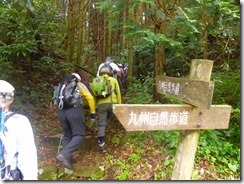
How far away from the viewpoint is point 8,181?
7.86 feet

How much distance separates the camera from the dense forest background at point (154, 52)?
3.99 meters

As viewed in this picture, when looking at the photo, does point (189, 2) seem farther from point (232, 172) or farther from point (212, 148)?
point (232, 172)

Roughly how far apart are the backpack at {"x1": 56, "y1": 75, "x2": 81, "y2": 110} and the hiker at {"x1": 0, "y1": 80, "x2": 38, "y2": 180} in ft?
6.16

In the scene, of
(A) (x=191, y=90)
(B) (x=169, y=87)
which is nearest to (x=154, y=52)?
(B) (x=169, y=87)

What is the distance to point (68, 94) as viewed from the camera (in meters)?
4.28

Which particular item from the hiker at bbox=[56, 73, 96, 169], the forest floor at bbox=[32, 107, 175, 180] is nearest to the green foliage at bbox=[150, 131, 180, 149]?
the forest floor at bbox=[32, 107, 175, 180]

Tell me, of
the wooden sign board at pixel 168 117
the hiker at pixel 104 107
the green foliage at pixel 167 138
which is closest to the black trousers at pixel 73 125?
the hiker at pixel 104 107

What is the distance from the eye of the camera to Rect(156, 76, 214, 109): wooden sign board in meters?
2.52

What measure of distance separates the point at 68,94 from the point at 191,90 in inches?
92.2

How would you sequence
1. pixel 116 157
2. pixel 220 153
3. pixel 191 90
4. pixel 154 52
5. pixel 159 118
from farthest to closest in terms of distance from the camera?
pixel 154 52 → pixel 116 157 → pixel 220 153 → pixel 191 90 → pixel 159 118

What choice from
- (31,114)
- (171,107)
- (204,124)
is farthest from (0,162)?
(31,114)

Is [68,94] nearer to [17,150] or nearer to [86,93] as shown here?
[86,93]

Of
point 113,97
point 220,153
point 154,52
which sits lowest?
point 220,153

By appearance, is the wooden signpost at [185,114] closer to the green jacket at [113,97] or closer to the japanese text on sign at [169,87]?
the japanese text on sign at [169,87]
